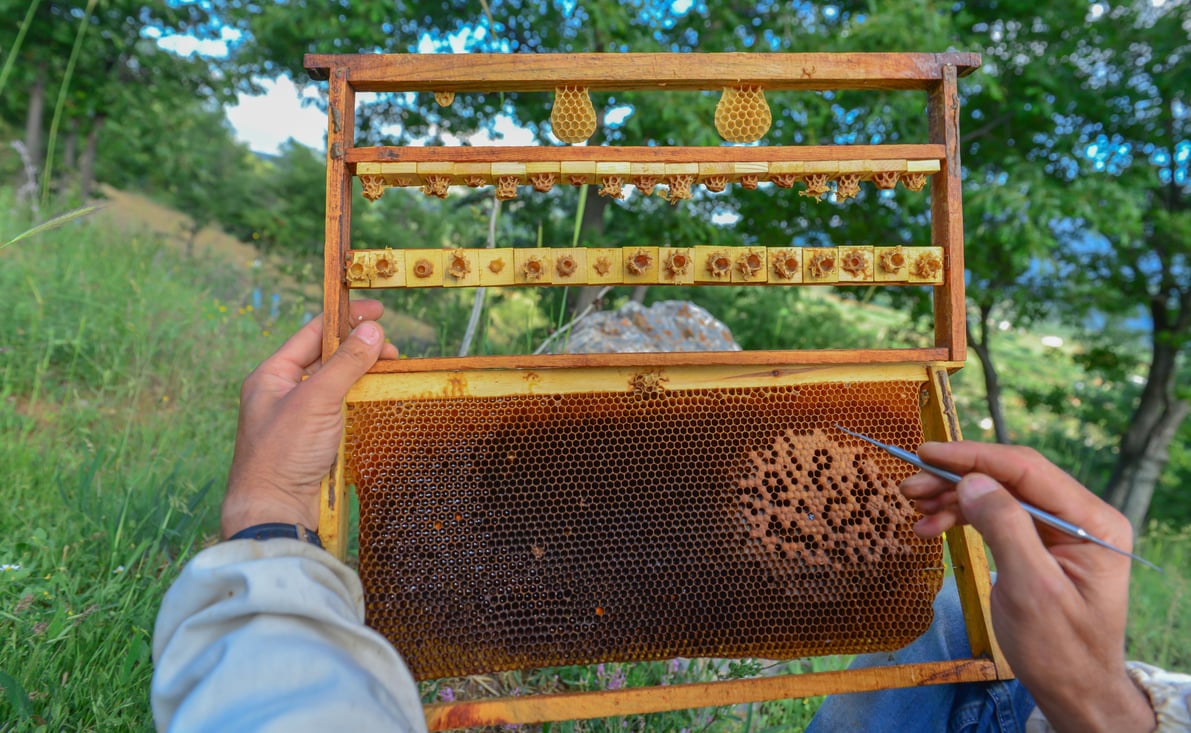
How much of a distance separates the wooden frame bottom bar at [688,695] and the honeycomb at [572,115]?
118 centimetres

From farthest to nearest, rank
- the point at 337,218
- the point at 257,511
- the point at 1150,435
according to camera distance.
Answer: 1. the point at 1150,435
2. the point at 337,218
3. the point at 257,511

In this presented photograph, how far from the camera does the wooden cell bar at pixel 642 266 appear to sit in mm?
1521

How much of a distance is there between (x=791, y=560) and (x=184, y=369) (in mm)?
3468

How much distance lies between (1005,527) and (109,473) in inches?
115

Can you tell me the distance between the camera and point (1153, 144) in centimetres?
722

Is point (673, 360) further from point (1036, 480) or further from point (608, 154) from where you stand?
point (1036, 480)

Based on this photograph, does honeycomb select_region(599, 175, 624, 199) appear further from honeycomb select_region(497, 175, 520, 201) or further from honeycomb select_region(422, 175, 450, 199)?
honeycomb select_region(422, 175, 450, 199)

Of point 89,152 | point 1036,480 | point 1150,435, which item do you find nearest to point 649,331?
point 1036,480

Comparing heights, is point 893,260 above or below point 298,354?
above

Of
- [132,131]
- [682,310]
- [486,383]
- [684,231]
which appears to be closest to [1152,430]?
[684,231]

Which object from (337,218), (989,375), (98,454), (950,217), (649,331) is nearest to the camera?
(337,218)

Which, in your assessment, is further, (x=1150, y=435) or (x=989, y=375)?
(x=989, y=375)

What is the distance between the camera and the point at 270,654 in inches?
34.4

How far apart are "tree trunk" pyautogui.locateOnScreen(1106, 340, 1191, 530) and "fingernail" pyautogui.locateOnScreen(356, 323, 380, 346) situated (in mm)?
9140
